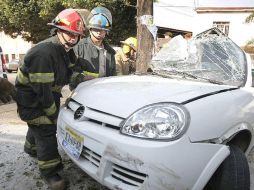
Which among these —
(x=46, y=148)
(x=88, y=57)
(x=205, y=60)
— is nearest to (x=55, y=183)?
(x=46, y=148)

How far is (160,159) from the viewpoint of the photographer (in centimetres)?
213

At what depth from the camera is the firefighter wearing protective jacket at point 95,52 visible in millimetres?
3793

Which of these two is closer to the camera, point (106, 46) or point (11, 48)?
point (106, 46)

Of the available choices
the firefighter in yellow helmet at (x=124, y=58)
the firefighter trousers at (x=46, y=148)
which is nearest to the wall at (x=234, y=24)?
the firefighter in yellow helmet at (x=124, y=58)

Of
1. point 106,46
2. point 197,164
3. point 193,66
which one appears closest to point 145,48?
point 106,46

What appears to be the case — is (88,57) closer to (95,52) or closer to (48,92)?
(95,52)

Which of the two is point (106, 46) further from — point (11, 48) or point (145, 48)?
Answer: point (11, 48)

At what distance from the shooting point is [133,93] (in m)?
2.63

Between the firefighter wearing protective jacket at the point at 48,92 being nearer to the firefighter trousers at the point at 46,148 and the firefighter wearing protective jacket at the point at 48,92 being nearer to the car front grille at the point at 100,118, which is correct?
the firefighter trousers at the point at 46,148

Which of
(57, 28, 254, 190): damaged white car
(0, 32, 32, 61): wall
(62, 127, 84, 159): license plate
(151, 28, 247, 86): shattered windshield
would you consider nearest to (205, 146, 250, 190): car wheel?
(57, 28, 254, 190): damaged white car

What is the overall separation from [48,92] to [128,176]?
3.63 feet

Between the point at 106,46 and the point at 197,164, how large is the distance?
2.32 m

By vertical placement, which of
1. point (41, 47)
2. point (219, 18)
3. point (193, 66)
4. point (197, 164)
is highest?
point (219, 18)

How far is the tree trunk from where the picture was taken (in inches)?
235
